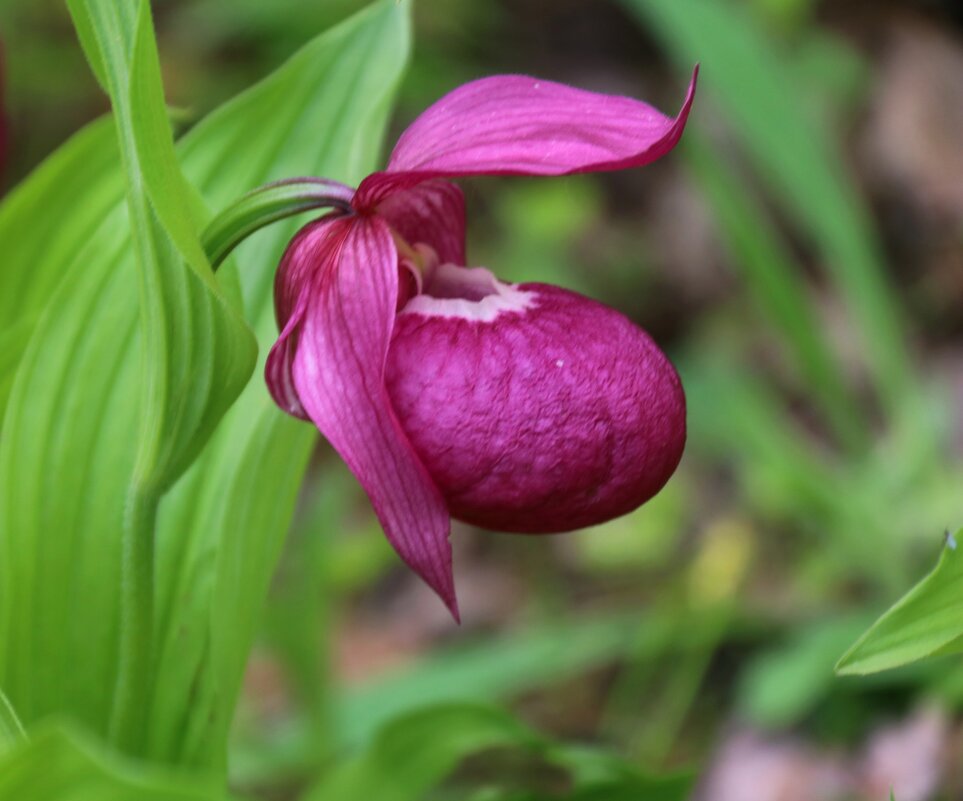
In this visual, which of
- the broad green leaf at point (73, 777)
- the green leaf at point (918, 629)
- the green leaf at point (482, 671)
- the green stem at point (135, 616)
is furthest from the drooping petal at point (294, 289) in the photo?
the green leaf at point (482, 671)

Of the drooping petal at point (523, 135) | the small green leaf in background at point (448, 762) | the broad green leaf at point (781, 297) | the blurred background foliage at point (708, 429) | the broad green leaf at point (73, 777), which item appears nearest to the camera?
the broad green leaf at point (73, 777)

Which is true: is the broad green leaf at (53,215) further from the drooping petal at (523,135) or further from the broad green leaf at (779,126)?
the broad green leaf at (779,126)

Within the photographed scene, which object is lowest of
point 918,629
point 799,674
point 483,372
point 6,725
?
point 799,674

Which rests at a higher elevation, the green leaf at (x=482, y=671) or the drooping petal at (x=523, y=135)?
the drooping petal at (x=523, y=135)

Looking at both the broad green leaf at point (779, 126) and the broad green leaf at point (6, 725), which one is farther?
the broad green leaf at point (779, 126)

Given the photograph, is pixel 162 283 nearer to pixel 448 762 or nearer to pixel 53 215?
pixel 53 215

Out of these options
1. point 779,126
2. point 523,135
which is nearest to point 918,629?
point 523,135

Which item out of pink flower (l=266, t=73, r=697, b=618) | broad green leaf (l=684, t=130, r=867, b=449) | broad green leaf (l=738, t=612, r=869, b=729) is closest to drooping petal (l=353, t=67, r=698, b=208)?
pink flower (l=266, t=73, r=697, b=618)
